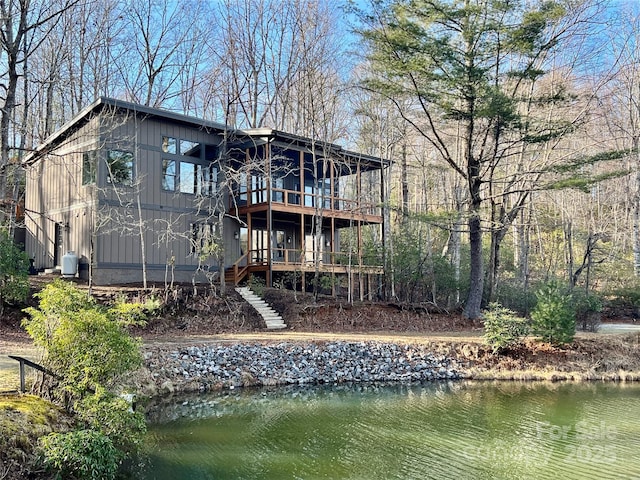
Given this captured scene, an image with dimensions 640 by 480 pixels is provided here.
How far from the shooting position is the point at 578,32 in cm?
1772

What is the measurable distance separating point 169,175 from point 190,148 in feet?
4.27

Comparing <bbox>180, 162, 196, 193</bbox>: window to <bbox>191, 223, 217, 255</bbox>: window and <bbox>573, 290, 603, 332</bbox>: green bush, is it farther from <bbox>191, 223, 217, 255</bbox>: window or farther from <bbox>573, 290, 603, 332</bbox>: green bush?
<bbox>573, 290, 603, 332</bbox>: green bush

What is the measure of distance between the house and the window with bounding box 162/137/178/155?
0.03 meters

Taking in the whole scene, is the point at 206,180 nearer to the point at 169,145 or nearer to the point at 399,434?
Result: the point at 169,145

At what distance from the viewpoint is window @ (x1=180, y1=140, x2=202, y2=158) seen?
60.1 ft

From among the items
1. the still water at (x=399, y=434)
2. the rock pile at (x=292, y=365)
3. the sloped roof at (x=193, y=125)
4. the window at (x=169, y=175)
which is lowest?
the still water at (x=399, y=434)

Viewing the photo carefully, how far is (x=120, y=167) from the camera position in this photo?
16.8 meters

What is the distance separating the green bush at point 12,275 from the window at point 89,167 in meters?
3.62

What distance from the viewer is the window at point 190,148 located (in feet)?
60.1

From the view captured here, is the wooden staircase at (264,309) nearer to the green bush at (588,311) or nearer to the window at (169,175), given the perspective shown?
the window at (169,175)

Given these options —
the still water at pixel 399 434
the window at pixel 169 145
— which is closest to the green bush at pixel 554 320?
the still water at pixel 399 434

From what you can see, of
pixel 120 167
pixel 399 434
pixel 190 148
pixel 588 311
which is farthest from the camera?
pixel 190 148

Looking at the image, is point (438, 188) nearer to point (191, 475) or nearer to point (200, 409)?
point (200, 409)

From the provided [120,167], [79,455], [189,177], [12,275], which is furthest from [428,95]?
[79,455]
